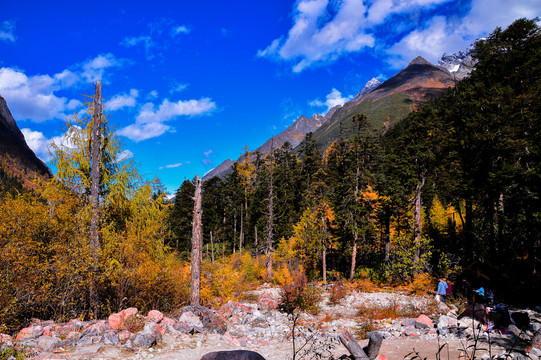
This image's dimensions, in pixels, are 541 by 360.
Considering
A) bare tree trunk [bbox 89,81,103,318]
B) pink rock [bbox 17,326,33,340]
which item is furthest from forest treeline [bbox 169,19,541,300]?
bare tree trunk [bbox 89,81,103,318]

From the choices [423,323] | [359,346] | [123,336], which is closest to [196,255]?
[123,336]

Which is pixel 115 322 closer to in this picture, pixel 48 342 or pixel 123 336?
pixel 123 336

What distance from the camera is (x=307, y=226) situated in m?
28.1

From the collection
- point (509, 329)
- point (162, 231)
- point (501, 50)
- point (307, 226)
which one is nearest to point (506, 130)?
point (501, 50)

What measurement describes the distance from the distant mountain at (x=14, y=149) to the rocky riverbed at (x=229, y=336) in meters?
165

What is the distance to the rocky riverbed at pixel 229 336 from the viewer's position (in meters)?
6.93

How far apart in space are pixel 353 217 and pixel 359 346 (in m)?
19.5

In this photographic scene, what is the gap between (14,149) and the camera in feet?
516

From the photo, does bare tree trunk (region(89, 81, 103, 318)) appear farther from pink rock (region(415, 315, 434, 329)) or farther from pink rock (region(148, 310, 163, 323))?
pink rock (region(415, 315, 434, 329))

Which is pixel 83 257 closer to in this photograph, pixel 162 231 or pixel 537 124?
pixel 162 231

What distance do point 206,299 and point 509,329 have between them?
12.2 m

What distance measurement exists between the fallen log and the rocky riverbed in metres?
0.70

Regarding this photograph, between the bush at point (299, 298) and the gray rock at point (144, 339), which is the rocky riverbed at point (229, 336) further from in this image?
the bush at point (299, 298)

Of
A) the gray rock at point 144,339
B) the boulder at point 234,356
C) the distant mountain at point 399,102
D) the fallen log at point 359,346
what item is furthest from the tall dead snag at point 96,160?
the distant mountain at point 399,102
